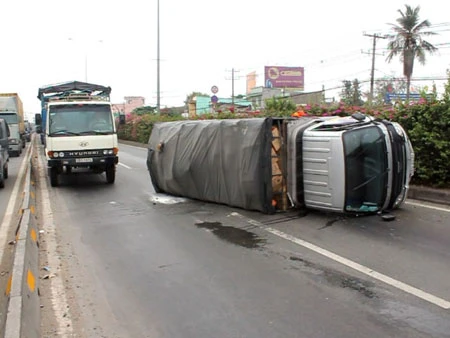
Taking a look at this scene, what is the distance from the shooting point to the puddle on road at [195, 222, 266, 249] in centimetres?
662

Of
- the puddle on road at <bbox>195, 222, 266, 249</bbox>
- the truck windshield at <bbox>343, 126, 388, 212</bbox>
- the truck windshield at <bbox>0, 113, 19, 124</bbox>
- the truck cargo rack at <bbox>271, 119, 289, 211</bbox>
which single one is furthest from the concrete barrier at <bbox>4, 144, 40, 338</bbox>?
the truck windshield at <bbox>0, 113, 19, 124</bbox>

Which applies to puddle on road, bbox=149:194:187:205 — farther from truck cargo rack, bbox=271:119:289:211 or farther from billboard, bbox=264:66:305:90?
billboard, bbox=264:66:305:90

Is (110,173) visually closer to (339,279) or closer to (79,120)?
(79,120)

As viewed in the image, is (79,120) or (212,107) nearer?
(79,120)

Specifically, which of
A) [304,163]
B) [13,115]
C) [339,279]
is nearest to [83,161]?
[304,163]

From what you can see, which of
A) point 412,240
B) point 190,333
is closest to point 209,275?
point 190,333

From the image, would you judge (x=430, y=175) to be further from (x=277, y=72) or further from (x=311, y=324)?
(x=277, y=72)

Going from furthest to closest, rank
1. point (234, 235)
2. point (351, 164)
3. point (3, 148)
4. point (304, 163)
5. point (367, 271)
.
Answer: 1. point (3, 148)
2. point (304, 163)
3. point (351, 164)
4. point (234, 235)
5. point (367, 271)

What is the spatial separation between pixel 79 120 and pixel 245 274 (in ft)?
30.3

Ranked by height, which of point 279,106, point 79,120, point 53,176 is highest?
point 279,106

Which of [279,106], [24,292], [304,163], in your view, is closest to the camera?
[24,292]

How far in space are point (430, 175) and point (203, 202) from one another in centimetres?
474

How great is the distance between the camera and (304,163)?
26.5 feet

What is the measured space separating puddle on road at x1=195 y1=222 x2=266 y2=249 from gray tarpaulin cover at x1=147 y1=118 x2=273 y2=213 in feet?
3.26
